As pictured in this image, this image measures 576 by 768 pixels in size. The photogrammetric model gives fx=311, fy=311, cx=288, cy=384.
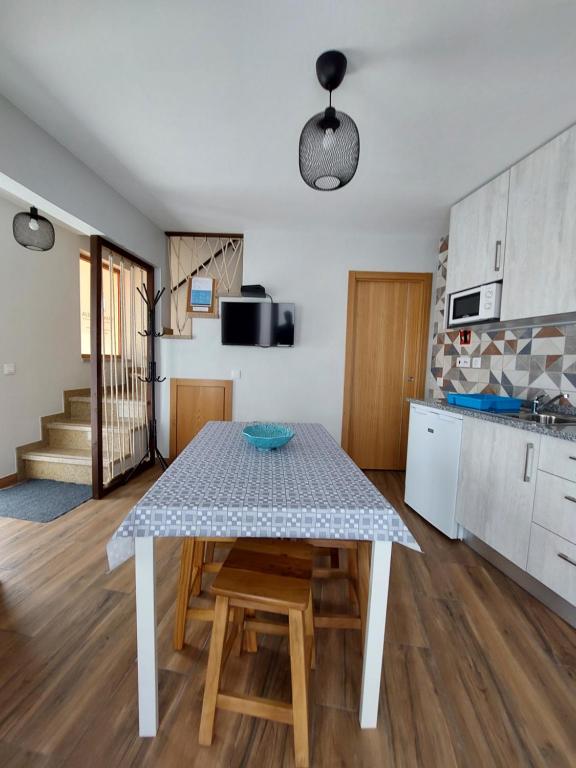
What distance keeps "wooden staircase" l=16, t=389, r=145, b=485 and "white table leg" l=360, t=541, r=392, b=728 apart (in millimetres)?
2681

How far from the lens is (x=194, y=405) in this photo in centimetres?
348

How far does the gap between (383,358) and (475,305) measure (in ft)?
3.87

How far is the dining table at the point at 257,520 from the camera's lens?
2.89 ft

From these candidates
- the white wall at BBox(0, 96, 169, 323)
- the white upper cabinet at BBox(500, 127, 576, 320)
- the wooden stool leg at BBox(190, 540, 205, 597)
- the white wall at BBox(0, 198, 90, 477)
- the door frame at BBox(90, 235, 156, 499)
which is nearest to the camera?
the wooden stool leg at BBox(190, 540, 205, 597)

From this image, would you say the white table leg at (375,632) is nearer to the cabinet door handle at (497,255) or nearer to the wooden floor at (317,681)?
the wooden floor at (317,681)

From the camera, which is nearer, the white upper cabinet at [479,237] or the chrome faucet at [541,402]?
the chrome faucet at [541,402]

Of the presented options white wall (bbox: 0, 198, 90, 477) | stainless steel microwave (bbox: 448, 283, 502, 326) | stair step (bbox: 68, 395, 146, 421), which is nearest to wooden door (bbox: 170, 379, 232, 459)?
stair step (bbox: 68, 395, 146, 421)

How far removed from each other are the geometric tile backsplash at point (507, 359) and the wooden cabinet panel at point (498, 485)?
1.97 feet

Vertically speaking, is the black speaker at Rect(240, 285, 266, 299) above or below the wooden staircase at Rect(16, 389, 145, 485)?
above

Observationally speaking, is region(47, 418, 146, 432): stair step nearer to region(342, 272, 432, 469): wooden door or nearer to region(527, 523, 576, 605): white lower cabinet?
region(342, 272, 432, 469): wooden door

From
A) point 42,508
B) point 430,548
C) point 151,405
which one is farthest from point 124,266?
point 430,548

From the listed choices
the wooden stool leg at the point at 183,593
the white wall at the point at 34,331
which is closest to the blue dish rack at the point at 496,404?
the wooden stool leg at the point at 183,593

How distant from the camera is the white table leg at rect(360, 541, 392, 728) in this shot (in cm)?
98

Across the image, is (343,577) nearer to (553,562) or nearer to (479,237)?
(553,562)
